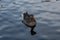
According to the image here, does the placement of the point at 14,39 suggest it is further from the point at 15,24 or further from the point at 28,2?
the point at 28,2

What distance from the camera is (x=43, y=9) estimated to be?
Answer: 18.1 metres

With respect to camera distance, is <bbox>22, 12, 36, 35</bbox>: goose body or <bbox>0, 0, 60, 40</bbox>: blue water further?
<bbox>22, 12, 36, 35</bbox>: goose body

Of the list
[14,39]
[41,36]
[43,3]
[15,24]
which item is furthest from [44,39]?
[43,3]

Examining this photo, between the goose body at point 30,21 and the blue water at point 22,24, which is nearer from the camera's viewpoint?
the blue water at point 22,24

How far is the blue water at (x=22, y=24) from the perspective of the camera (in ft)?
43.5

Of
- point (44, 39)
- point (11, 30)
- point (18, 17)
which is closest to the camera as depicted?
point (44, 39)

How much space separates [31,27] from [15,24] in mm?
1256

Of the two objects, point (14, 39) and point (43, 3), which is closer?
point (14, 39)

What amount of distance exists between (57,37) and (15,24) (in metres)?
3.42

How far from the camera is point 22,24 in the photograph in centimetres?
1512

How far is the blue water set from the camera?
13.2 meters

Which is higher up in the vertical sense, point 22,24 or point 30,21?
point 30,21

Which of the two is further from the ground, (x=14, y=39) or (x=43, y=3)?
(x=43, y=3)

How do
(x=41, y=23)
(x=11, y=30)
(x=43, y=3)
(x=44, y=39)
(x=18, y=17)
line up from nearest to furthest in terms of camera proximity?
(x=44, y=39)
(x=11, y=30)
(x=41, y=23)
(x=18, y=17)
(x=43, y=3)
